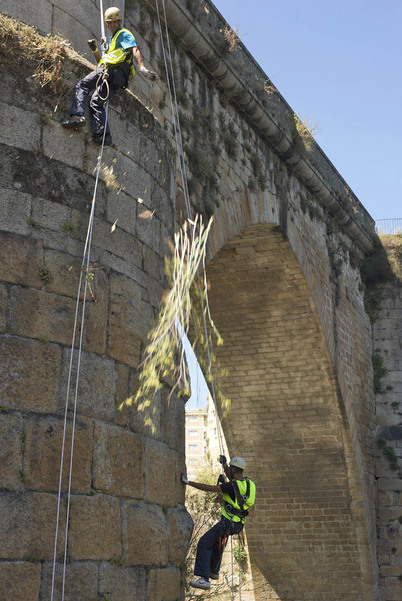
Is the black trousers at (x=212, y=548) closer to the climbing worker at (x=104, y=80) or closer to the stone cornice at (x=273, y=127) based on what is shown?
the climbing worker at (x=104, y=80)

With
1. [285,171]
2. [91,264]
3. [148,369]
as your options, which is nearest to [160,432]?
[148,369]

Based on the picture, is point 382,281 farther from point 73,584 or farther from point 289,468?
point 73,584

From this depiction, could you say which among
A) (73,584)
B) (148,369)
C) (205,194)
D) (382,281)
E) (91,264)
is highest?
(382,281)

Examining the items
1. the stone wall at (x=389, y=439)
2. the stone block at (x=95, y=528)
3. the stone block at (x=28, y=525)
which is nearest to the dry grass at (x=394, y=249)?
the stone wall at (x=389, y=439)

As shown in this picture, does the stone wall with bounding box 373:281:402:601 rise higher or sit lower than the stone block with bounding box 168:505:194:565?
higher

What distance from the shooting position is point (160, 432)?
15.6 ft

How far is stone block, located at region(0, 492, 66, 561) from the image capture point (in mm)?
3686

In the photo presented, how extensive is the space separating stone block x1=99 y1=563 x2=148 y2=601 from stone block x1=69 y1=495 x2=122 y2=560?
7cm

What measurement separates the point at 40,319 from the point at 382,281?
12172 millimetres

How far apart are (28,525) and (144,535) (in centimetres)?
81

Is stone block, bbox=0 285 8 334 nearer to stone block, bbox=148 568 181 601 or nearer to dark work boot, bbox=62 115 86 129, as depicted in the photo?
dark work boot, bbox=62 115 86 129

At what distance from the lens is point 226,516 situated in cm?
668

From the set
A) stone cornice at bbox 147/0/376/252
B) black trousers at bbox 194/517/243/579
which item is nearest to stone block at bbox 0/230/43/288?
black trousers at bbox 194/517/243/579

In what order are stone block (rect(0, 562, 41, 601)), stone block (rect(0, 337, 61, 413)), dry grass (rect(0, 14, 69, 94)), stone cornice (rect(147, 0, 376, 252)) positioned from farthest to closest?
stone cornice (rect(147, 0, 376, 252)) → dry grass (rect(0, 14, 69, 94)) → stone block (rect(0, 337, 61, 413)) → stone block (rect(0, 562, 41, 601))
